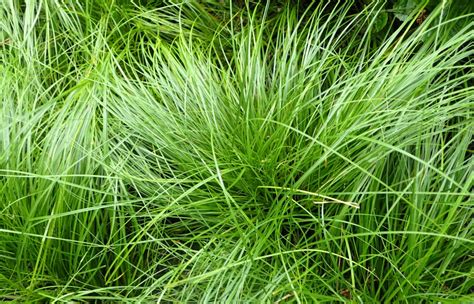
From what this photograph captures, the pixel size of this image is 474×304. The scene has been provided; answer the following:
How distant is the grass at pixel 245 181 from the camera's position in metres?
1.48

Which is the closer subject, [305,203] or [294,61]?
[305,203]

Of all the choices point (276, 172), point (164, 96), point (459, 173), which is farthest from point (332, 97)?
point (164, 96)

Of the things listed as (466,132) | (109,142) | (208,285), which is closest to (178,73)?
(109,142)

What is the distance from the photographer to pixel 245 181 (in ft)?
5.41

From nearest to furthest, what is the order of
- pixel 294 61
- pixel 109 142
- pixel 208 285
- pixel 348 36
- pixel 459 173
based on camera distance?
1. pixel 208 285
2. pixel 459 173
3. pixel 109 142
4. pixel 294 61
5. pixel 348 36

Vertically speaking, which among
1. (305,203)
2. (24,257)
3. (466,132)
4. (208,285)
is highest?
(466,132)

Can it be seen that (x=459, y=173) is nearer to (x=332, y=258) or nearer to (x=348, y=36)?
(x=332, y=258)

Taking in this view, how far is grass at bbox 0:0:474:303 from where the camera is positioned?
1484mm

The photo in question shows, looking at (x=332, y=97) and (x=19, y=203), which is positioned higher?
(x=332, y=97)

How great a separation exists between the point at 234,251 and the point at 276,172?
28cm

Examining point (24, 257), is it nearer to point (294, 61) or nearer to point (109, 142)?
point (109, 142)

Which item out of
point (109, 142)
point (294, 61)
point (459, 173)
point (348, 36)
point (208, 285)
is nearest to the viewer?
point (208, 285)

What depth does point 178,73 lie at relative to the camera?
6.32 feet

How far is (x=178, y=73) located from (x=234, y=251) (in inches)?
28.3
